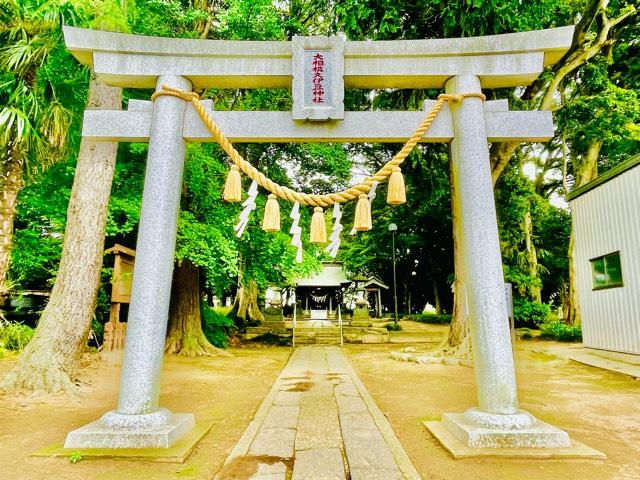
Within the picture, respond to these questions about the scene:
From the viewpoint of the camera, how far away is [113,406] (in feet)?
18.6

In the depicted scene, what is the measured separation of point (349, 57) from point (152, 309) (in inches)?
136

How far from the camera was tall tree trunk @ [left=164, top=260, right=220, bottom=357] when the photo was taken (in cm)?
1170

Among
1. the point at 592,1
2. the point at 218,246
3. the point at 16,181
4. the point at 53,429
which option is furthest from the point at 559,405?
the point at 592,1

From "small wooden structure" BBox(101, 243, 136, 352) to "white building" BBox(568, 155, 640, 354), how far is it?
11881mm

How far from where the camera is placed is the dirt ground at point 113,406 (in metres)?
3.39

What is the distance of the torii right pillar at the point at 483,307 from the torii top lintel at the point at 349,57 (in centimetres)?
29

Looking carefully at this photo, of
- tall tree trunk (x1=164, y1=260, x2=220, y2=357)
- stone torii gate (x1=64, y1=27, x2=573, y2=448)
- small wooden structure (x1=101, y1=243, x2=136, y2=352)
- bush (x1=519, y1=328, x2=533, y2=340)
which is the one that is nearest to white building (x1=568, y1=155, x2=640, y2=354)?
bush (x1=519, y1=328, x2=533, y2=340)

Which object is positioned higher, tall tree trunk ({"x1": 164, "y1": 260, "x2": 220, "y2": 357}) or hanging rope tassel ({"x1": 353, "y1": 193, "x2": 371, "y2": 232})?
hanging rope tassel ({"x1": 353, "y1": 193, "x2": 371, "y2": 232})

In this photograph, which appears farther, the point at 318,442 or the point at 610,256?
the point at 610,256

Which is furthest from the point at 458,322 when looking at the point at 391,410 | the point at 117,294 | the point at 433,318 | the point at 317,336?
the point at 433,318

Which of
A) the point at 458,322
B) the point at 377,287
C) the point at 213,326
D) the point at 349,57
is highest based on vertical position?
the point at 349,57

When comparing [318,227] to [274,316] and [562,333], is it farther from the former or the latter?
[274,316]

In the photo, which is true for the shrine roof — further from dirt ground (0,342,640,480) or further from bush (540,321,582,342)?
dirt ground (0,342,640,480)

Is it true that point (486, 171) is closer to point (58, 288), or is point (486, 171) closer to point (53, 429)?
point (53, 429)
